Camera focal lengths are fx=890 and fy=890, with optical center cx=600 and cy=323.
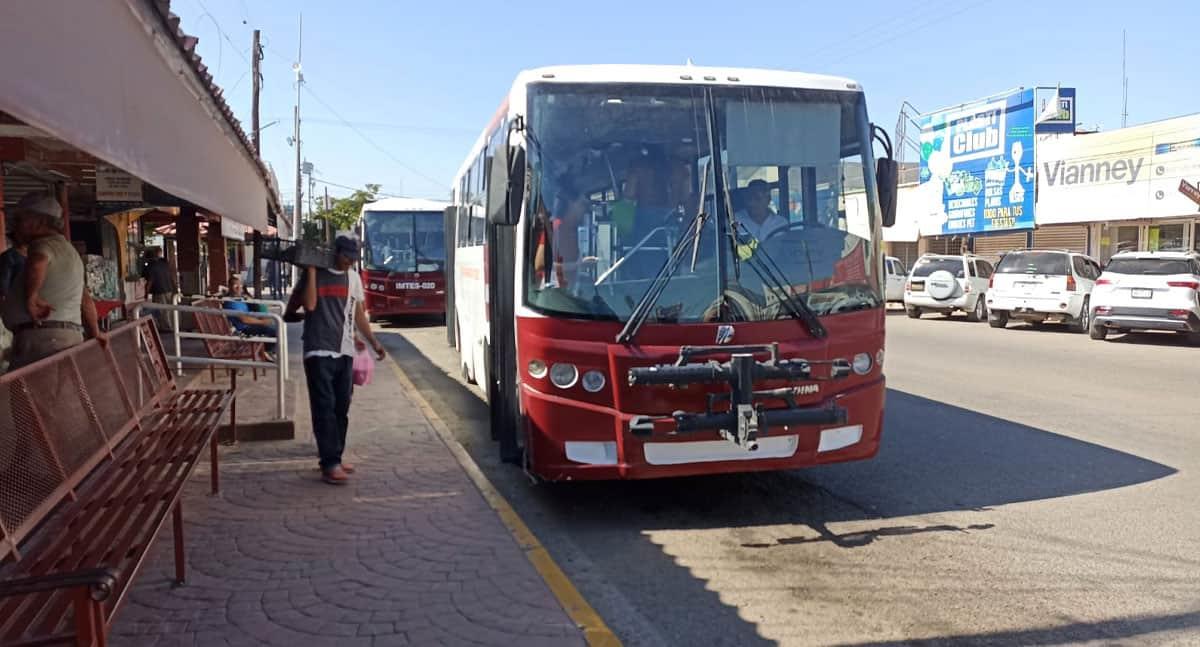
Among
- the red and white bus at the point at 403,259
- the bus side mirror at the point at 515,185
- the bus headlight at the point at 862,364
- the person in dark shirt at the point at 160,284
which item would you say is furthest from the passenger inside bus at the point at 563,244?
the red and white bus at the point at 403,259

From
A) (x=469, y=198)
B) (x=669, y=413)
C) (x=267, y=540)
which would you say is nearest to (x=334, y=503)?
(x=267, y=540)

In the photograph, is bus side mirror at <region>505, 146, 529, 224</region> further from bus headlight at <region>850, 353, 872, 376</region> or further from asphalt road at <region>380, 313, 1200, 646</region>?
bus headlight at <region>850, 353, 872, 376</region>

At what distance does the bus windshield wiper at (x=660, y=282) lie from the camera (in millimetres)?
5371

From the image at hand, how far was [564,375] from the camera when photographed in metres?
5.43

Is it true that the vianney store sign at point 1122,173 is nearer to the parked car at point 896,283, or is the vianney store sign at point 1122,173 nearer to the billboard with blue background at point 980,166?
the billboard with blue background at point 980,166

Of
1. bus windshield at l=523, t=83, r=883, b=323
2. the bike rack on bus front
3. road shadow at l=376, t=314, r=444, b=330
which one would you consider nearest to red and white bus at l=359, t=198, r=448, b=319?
road shadow at l=376, t=314, r=444, b=330

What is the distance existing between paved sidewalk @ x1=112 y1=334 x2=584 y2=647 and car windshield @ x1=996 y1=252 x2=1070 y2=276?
16.5 m

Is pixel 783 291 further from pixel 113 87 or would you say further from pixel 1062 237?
pixel 1062 237

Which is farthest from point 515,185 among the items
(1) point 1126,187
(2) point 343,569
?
(1) point 1126,187

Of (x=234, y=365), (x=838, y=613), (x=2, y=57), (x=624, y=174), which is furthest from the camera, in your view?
(x=234, y=365)

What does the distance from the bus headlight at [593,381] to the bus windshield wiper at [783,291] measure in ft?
3.84

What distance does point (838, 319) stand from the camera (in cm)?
574

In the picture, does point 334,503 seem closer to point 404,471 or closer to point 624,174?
point 404,471

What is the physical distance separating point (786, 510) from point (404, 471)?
2.91 metres
